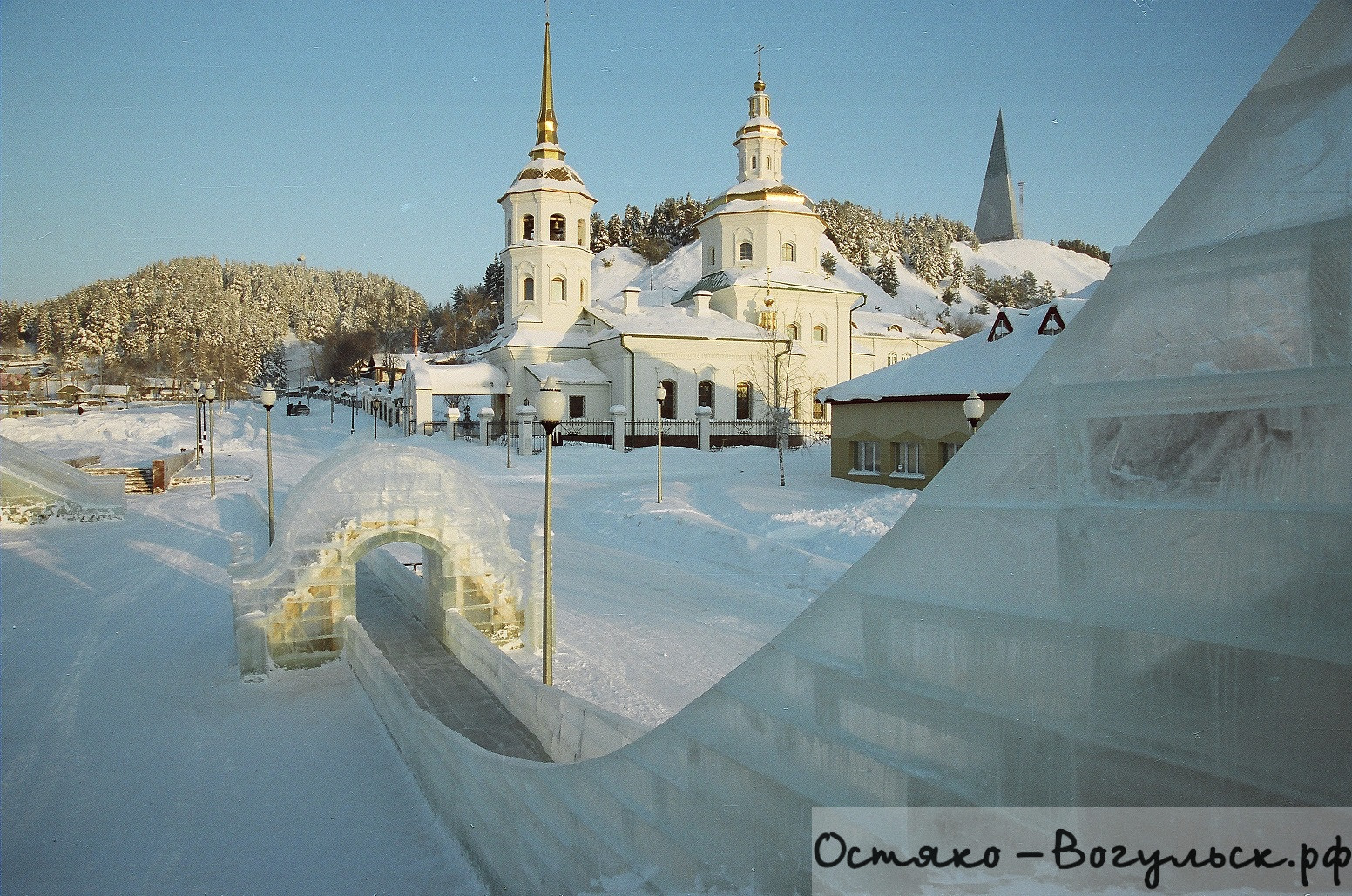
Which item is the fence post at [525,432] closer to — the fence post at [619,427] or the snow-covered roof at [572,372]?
the fence post at [619,427]

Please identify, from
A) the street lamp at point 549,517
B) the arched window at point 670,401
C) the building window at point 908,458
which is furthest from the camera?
the arched window at point 670,401

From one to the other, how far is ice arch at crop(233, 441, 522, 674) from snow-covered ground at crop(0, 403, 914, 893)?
1.92ft

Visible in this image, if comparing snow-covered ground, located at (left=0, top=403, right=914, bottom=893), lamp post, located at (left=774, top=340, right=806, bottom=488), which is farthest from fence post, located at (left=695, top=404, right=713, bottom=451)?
snow-covered ground, located at (left=0, top=403, right=914, bottom=893)

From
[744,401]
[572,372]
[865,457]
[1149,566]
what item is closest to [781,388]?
[744,401]

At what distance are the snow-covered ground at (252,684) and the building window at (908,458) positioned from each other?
268cm

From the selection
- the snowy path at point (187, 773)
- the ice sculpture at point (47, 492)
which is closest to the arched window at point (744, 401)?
the ice sculpture at point (47, 492)

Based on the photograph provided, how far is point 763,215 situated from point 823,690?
153 ft

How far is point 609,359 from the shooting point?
4284 cm

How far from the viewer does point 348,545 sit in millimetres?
10602

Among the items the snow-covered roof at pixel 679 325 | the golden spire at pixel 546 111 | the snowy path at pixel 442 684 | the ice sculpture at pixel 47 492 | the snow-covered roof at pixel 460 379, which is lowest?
the snowy path at pixel 442 684

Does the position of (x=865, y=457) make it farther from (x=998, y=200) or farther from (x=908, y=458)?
(x=998, y=200)

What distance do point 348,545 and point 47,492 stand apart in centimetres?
1850

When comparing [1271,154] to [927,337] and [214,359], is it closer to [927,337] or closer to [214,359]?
[927,337]

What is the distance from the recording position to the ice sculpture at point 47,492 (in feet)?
74.1
